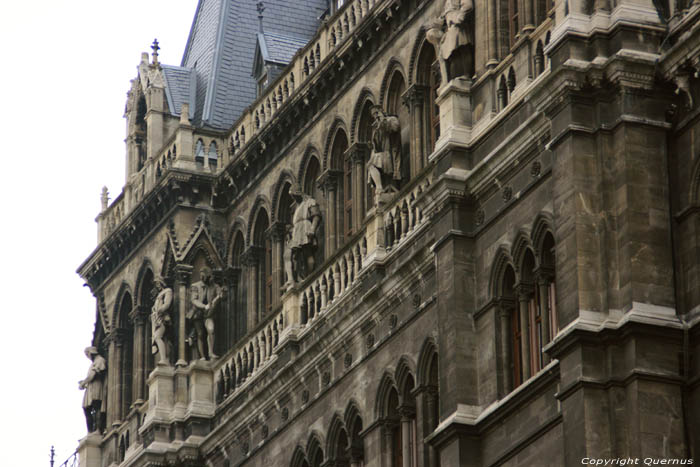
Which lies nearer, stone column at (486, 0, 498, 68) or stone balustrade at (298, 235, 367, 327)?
stone column at (486, 0, 498, 68)

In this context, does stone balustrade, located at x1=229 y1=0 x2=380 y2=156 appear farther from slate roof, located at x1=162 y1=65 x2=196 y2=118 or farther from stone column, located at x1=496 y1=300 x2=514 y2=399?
stone column, located at x1=496 y1=300 x2=514 y2=399

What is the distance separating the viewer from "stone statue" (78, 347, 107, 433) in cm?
6206

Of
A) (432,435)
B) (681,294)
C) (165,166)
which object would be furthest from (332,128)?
(681,294)

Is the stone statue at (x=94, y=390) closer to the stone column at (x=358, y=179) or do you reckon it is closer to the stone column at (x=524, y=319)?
the stone column at (x=358, y=179)

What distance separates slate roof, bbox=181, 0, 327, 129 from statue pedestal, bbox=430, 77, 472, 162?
1664cm

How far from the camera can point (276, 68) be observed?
59.3 m

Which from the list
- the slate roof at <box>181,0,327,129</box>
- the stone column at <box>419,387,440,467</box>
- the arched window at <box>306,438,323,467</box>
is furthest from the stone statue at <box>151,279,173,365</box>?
the stone column at <box>419,387,440,467</box>

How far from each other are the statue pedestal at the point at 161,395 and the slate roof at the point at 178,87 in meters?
8.07

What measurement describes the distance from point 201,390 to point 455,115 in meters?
14.4

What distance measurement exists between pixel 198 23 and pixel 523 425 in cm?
2784

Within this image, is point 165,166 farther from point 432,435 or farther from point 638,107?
point 638,107

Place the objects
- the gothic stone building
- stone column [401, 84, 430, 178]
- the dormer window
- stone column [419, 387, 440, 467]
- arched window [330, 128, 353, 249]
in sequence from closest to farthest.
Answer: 1. the gothic stone building
2. stone column [419, 387, 440, 467]
3. stone column [401, 84, 430, 178]
4. arched window [330, 128, 353, 249]
5. the dormer window

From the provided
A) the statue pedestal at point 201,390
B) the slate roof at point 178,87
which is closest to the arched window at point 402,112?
the statue pedestal at point 201,390

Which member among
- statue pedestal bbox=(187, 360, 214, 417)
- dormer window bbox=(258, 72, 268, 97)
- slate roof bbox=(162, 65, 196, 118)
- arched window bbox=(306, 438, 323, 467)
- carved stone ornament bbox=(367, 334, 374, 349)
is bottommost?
arched window bbox=(306, 438, 323, 467)
